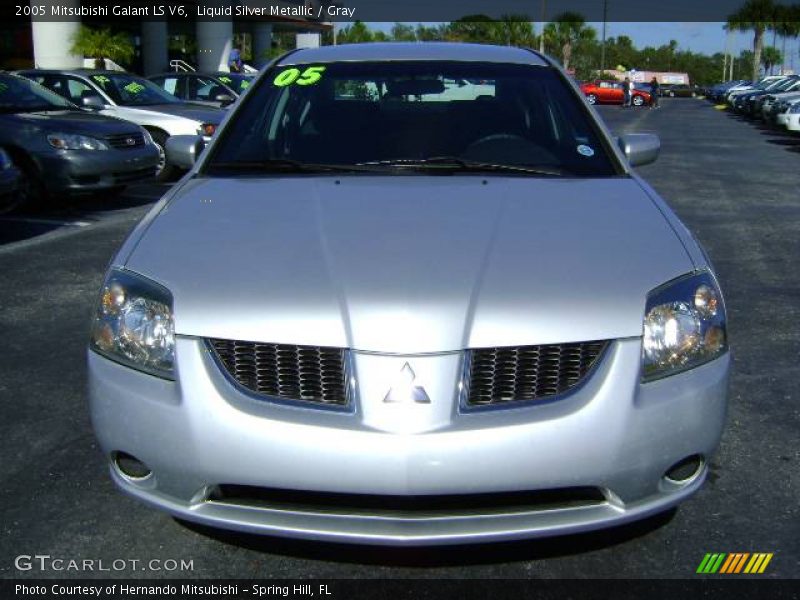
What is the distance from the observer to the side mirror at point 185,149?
13.7ft

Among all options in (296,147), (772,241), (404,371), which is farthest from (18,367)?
(772,241)

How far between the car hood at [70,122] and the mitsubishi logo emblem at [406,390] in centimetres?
823

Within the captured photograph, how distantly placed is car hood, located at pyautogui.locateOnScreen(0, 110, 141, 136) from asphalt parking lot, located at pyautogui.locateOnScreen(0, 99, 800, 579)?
313cm

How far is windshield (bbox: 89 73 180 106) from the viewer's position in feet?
42.1

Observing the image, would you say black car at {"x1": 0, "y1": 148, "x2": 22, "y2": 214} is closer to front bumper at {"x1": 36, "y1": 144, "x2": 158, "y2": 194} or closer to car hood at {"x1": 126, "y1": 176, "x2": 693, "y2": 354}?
front bumper at {"x1": 36, "y1": 144, "x2": 158, "y2": 194}

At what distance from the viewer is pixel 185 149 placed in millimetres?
4168

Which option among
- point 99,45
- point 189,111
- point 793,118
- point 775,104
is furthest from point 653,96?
point 189,111

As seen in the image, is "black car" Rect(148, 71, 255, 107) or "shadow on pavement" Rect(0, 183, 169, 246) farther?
"black car" Rect(148, 71, 255, 107)

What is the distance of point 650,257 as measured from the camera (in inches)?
106

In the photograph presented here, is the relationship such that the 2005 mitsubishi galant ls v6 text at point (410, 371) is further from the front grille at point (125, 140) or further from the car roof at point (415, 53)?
the front grille at point (125, 140)

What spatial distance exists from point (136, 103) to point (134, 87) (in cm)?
46

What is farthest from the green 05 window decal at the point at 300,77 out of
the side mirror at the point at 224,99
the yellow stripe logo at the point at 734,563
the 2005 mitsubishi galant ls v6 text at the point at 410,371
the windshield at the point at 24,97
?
the side mirror at the point at 224,99

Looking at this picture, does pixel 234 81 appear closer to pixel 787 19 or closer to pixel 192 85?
pixel 192 85

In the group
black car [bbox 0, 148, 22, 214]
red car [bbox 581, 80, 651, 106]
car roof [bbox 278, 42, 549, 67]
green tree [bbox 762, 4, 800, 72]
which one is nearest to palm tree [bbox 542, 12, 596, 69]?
green tree [bbox 762, 4, 800, 72]
